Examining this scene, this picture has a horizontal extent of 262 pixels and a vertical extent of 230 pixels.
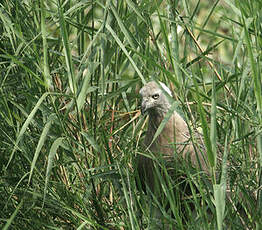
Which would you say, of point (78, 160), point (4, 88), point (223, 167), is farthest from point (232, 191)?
point (4, 88)

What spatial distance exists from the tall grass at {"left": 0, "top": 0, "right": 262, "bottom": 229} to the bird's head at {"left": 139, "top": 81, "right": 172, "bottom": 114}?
0.17 meters

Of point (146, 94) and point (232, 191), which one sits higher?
point (146, 94)

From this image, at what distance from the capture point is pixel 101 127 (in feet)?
8.64

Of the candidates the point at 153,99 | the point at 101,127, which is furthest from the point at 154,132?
the point at 101,127

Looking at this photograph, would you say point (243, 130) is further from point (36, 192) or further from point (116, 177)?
point (36, 192)

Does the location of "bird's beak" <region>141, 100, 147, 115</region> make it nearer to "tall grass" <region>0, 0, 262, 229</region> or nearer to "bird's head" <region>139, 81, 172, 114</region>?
"bird's head" <region>139, 81, 172, 114</region>

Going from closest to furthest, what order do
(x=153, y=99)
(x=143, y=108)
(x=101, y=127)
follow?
1. (x=101, y=127)
2. (x=143, y=108)
3. (x=153, y=99)

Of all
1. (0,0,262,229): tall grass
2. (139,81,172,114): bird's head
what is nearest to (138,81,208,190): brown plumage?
(139,81,172,114): bird's head

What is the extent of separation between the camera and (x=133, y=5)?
7.39 ft

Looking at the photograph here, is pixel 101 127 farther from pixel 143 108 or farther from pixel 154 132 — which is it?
pixel 154 132

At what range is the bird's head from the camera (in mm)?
2811

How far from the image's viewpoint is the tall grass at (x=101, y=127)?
2105 millimetres

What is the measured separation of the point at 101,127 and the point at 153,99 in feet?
1.29

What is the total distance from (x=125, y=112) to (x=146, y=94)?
7.7 inches
